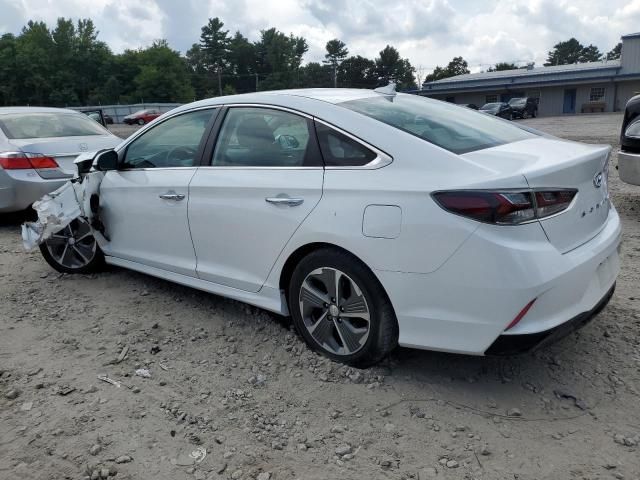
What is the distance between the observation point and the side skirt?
133 inches

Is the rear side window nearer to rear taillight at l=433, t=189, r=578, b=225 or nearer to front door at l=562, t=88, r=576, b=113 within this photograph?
rear taillight at l=433, t=189, r=578, b=225

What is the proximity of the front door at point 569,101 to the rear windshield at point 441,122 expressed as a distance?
167ft

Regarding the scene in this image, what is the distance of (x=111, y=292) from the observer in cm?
458

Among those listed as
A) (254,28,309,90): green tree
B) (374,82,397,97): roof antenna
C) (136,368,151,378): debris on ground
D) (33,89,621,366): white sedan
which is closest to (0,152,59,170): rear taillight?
(33,89,621,366): white sedan

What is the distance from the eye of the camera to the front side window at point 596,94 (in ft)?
156

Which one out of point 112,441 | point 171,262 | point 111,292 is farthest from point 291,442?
point 111,292

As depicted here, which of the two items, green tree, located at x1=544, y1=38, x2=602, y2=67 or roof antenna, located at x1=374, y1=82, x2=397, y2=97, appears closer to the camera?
roof antenna, located at x1=374, y1=82, x2=397, y2=97

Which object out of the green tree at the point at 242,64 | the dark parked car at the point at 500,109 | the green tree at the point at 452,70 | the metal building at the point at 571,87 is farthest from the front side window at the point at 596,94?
the green tree at the point at 242,64

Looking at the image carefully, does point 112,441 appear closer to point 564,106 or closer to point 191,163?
point 191,163

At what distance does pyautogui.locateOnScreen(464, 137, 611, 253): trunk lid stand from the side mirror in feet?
9.10

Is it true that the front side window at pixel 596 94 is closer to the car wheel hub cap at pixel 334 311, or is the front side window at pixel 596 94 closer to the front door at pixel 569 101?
the front door at pixel 569 101

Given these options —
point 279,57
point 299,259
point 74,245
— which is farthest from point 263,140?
point 279,57

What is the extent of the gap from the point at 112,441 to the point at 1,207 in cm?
483

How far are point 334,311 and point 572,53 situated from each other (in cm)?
12516
